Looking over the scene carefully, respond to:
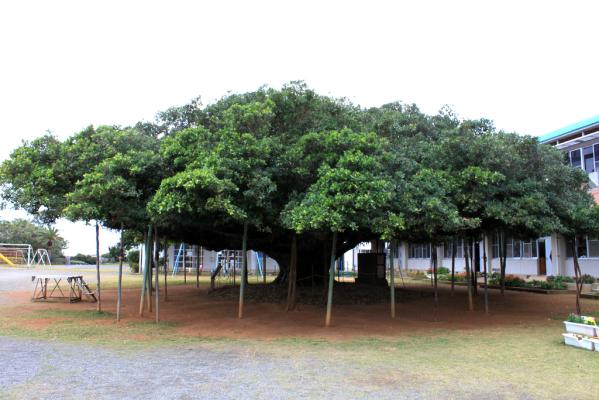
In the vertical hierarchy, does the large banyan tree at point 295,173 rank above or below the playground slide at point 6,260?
above

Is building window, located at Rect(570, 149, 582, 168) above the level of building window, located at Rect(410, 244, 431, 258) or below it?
above

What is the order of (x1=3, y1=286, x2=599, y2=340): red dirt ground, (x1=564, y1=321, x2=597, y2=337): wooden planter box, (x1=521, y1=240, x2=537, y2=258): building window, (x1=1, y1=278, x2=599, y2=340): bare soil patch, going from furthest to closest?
1. (x1=521, y1=240, x2=537, y2=258): building window
2. (x1=1, y1=278, x2=599, y2=340): bare soil patch
3. (x1=3, y1=286, x2=599, y2=340): red dirt ground
4. (x1=564, y1=321, x2=597, y2=337): wooden planter box

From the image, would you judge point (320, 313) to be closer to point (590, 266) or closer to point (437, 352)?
point (437, 352)

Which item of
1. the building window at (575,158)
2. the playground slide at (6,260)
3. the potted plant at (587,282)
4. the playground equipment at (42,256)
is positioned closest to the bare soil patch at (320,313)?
the potted plant at (587,282)

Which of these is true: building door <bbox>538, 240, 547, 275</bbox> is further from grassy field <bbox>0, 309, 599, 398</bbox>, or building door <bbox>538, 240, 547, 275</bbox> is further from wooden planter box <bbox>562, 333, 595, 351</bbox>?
wooden planter box <bbox>562, 333, 595, 351</bbox>

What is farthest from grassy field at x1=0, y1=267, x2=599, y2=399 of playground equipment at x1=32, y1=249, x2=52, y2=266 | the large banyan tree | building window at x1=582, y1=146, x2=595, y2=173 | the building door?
playground equipment at x1=32, y1=249, x2=52, y2=266

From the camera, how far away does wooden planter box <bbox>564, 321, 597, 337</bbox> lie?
989 cm

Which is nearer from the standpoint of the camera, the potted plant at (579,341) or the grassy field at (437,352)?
the grassy field at (437,352)

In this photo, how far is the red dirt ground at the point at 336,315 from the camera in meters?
12.1

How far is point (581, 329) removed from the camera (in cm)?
1015

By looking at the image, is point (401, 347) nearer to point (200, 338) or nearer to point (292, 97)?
point (200, 338)

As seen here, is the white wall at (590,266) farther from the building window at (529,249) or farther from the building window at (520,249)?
the building window at (529,249)

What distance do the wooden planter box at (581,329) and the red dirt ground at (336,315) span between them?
284 centimetres

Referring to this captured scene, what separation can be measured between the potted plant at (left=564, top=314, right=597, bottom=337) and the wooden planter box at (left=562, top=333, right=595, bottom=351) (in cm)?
20
